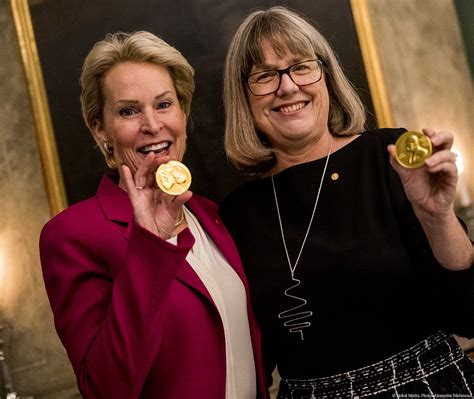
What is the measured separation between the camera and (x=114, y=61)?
8.59ft

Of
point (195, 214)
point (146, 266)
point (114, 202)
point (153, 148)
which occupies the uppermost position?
point (153, 148)

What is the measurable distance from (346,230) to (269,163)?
566mm

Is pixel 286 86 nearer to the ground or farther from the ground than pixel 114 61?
nearer to the ground

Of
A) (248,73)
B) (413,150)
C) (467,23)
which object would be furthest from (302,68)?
(467,23)

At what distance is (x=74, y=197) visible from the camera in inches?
156

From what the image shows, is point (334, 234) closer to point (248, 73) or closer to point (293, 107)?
point (293, 107)

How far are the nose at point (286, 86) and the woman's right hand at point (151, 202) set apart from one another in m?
0.62

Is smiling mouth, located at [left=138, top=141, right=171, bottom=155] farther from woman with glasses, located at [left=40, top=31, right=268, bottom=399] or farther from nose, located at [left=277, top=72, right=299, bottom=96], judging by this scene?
nose, located at [left=277, top=72, right=299, bottom=96]

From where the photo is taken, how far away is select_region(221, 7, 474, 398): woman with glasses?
2.08 meters

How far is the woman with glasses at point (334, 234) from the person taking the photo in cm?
208

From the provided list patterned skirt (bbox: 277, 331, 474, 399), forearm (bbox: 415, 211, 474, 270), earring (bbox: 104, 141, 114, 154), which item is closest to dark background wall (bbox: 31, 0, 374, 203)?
earring (bbox: 104, 141, 114, 154)

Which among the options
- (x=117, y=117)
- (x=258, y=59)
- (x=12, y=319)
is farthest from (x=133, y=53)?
(x=12, y=319)

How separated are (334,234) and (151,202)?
0.68 m

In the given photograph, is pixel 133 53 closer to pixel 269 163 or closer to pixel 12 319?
pixel 269 163
